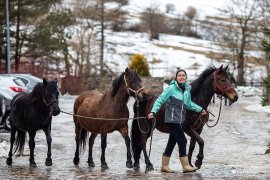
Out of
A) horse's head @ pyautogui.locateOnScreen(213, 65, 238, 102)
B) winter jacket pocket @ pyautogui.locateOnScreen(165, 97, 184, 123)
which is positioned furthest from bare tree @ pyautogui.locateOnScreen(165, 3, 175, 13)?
winter jacket pocket @ pyautogui.locateOnScreen(165, 97, 184, 123)

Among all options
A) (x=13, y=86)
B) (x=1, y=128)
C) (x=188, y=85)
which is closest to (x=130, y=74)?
(x=188, y=85)

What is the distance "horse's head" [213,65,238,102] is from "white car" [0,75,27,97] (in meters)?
10.1

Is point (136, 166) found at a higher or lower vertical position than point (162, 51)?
higher

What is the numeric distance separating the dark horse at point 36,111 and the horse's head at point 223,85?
304cm

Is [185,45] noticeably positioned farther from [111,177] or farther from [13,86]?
[111,177]

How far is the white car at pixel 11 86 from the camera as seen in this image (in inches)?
788

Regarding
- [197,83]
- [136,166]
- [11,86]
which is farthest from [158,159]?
[11,86]

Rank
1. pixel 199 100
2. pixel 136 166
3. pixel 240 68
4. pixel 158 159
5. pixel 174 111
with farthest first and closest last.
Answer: pixel 240 68 → pixel 158 159 → pixel 136 166 → pixel 199 100 → pixel 174 111

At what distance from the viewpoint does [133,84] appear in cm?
1130

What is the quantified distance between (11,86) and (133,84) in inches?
389

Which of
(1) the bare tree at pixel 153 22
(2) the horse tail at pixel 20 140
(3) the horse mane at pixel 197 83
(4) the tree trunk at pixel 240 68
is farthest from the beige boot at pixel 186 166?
(1) the bare tree at pixel 153 22

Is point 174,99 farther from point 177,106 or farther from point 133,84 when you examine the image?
point 133,84

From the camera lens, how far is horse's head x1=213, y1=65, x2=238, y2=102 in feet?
37.0

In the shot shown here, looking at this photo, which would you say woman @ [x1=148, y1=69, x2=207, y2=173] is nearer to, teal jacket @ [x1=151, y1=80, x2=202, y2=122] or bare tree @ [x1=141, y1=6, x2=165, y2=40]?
teal jacket @ [x1=151, y1=80, x2=202, y2=122]
